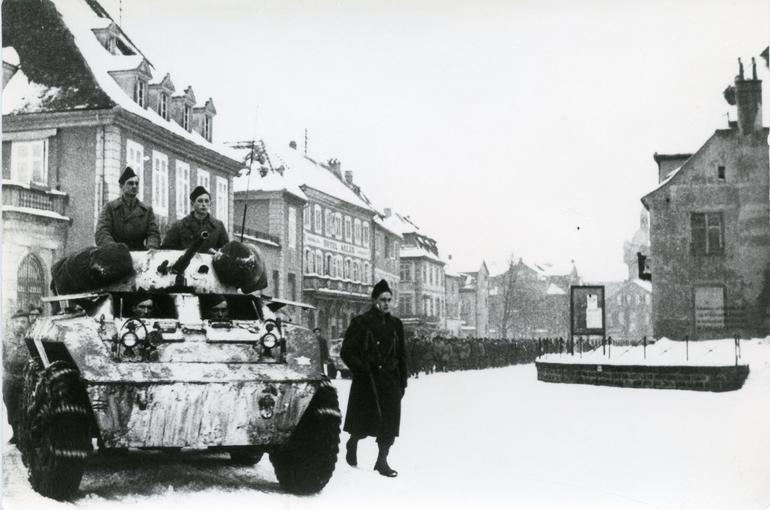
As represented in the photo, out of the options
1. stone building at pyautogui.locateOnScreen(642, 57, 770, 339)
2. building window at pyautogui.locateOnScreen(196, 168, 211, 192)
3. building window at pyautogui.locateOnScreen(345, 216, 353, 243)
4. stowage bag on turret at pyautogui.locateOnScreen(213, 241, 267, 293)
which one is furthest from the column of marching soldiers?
stowage bag on turret at pyautogui.locateOnScreen(213, 241, 267, 293)

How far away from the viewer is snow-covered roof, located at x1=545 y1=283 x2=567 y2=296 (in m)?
13.2

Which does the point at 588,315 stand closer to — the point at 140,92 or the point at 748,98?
the point at 748,98

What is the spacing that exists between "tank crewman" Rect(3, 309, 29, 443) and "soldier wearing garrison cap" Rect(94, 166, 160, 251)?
970mm

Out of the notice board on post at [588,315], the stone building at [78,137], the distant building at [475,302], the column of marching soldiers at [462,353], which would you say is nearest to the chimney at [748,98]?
the distant building at [475,302]

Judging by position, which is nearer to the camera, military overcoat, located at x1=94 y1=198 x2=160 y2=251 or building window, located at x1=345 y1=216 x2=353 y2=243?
military overcoat, located at x1=94 y1=198 x2=160 y2=251

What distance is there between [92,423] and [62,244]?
94.2 inches

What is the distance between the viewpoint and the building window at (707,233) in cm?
1009

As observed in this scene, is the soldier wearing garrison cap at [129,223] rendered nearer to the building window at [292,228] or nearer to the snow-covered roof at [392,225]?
the building window at [292,228]

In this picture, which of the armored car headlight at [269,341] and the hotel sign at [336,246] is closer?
the armored car headlight at [269,341]

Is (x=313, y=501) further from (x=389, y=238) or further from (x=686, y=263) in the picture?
(x=686, y=263)

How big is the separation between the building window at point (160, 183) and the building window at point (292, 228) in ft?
4.51

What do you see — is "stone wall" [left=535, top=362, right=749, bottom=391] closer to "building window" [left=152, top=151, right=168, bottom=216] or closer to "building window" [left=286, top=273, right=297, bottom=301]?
"building window" [left=286, top=273, right=297, bottom=301]

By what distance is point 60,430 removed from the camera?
235 inches

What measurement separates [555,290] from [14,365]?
25.5 ft
